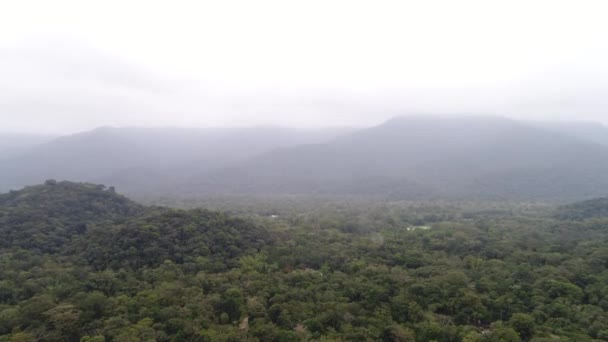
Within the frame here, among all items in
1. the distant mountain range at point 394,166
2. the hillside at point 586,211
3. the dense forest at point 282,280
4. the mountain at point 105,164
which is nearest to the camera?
the dense forest at point 282,280

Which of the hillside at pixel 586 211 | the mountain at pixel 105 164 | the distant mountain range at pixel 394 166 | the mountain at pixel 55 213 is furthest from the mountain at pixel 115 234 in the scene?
the mountain at pixel 105 164

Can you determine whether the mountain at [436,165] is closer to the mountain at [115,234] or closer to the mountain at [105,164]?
the mountain at [105,164]

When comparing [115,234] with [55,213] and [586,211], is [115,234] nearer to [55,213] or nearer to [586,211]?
[55,213]

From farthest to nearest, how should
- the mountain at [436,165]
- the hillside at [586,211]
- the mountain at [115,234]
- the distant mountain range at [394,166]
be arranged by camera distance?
the distant mountain range at [394,166], the mountain at [436,165], the hillside at [586,211], the mountain at [115,234]

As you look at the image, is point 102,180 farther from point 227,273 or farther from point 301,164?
point 227,273

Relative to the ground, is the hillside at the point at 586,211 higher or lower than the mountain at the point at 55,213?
lower

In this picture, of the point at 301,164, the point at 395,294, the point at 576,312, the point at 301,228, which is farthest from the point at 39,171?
the point at 576,312
